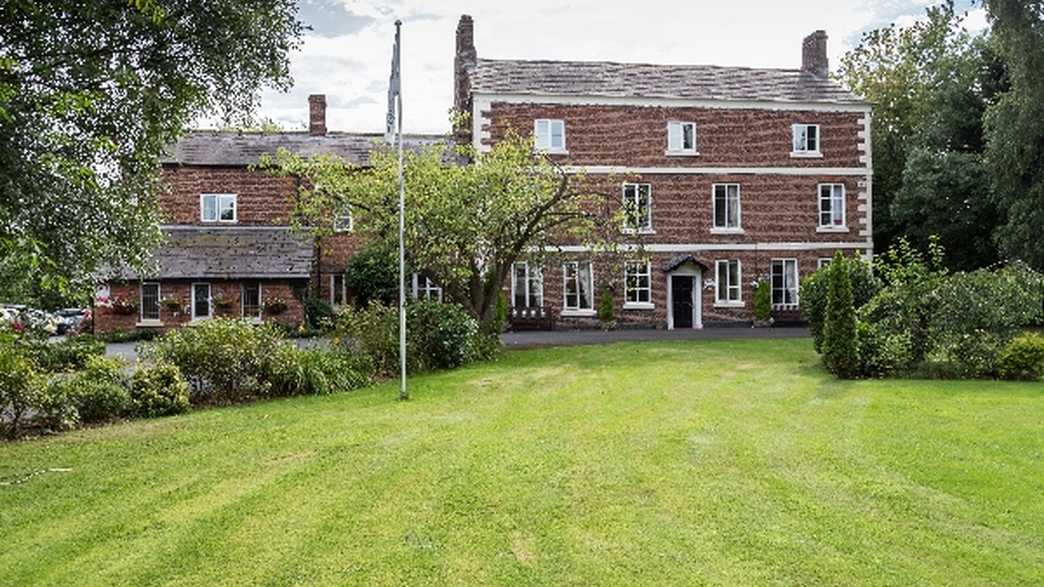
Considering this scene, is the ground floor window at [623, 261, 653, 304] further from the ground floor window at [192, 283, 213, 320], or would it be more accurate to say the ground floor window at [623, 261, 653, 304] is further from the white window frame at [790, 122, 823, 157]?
the ground floor window at [192, 283, 213, 320]

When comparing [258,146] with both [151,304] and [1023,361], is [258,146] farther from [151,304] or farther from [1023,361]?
[1023,361]

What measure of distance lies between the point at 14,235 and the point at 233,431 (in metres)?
4.90

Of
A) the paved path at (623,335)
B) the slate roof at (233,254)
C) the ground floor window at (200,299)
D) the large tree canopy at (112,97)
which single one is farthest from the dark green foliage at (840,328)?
the ground floor window at (200,299)

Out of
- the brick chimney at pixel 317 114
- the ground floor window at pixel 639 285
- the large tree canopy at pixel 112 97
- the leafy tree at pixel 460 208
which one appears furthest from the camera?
the brick chimney at pixel 317 114

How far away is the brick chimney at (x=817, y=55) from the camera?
36219 millimetres

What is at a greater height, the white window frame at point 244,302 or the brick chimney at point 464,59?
the brick chimney at point 464,59

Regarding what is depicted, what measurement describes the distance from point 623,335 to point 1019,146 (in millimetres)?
14992

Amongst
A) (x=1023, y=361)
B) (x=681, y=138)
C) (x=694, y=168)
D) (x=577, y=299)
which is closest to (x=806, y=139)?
(x=694, y=168)

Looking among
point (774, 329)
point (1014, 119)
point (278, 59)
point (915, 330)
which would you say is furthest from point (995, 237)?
point (278, 59)

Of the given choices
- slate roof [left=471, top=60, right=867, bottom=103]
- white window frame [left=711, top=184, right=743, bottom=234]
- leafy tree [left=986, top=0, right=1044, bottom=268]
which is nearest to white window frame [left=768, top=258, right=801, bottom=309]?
white window frame [left=711, top=184, right=743, bottom=234]

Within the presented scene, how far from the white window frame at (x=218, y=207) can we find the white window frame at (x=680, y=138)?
58.4 feet

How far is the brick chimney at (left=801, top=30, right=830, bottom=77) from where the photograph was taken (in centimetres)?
3622

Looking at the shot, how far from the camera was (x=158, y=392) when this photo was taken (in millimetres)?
13562

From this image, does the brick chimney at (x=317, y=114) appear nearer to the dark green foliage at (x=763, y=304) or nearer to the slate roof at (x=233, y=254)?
the slate roof at (x=233, y=254)
